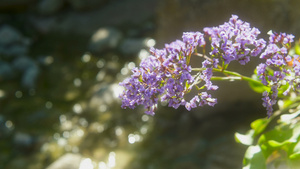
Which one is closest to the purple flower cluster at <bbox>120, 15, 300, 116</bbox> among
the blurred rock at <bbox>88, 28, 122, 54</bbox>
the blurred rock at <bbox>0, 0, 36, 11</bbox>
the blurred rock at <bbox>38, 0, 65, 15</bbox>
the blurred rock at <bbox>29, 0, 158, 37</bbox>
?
the blurred rock at <bbox>88, 28, 122, 54</bbox>

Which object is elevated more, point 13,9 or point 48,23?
point 13,9

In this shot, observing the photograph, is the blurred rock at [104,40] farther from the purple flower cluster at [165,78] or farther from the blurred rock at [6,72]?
the purple flower cluster at [165,78]

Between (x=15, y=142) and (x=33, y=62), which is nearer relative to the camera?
(x=15, y=142)

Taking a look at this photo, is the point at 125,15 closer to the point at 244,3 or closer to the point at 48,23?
the point at 48,23

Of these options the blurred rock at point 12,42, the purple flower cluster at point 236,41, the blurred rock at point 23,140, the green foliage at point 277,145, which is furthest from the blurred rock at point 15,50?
the purple flower cluster at point 236,41

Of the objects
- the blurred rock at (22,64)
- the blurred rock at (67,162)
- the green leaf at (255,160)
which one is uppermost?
the blurred rock at (22,64)

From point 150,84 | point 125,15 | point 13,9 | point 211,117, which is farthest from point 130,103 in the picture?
point 13,9
